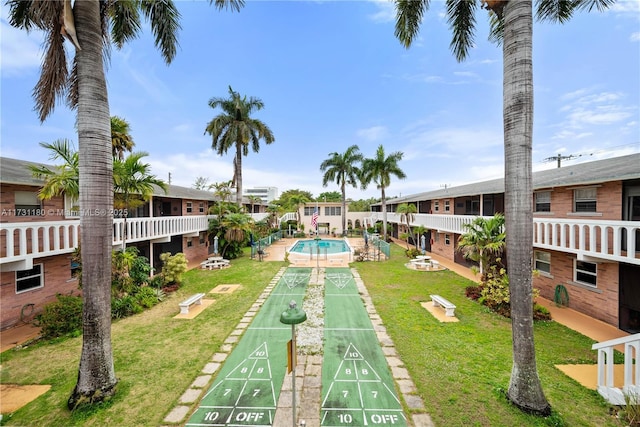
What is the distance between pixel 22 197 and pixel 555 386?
17333mm

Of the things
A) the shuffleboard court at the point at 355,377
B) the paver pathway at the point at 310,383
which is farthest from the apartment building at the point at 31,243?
the shuffleboard court at the point at 355,377

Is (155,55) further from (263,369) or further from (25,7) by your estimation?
(263,369)

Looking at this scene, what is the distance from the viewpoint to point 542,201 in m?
11.6

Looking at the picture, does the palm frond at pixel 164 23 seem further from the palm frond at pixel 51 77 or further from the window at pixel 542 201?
the window at pixel 542 201

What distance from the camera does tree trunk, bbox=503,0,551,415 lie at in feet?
15.5

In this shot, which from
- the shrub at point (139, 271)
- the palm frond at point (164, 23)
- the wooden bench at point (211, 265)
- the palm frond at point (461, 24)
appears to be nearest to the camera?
the palm frond at point (164, 23)

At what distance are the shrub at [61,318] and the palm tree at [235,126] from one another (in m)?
15.3

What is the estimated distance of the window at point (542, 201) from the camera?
11.3 m

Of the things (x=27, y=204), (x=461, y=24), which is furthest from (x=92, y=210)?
(x=461, y=24)

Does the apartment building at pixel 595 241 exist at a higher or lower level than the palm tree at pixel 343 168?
lower

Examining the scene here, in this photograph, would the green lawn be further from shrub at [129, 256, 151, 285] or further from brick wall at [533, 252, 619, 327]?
brick wall at [533, 252, 619, 327]

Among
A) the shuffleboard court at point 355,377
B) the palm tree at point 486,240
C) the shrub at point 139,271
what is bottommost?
the shuffleboard court at point 355,377

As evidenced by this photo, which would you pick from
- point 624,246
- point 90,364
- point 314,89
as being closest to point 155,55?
point 90,364

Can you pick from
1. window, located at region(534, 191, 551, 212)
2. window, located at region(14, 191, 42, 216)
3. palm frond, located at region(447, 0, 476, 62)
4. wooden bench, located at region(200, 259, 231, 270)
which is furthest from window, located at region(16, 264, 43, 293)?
window, located at region(534, 191, 551, 212)
